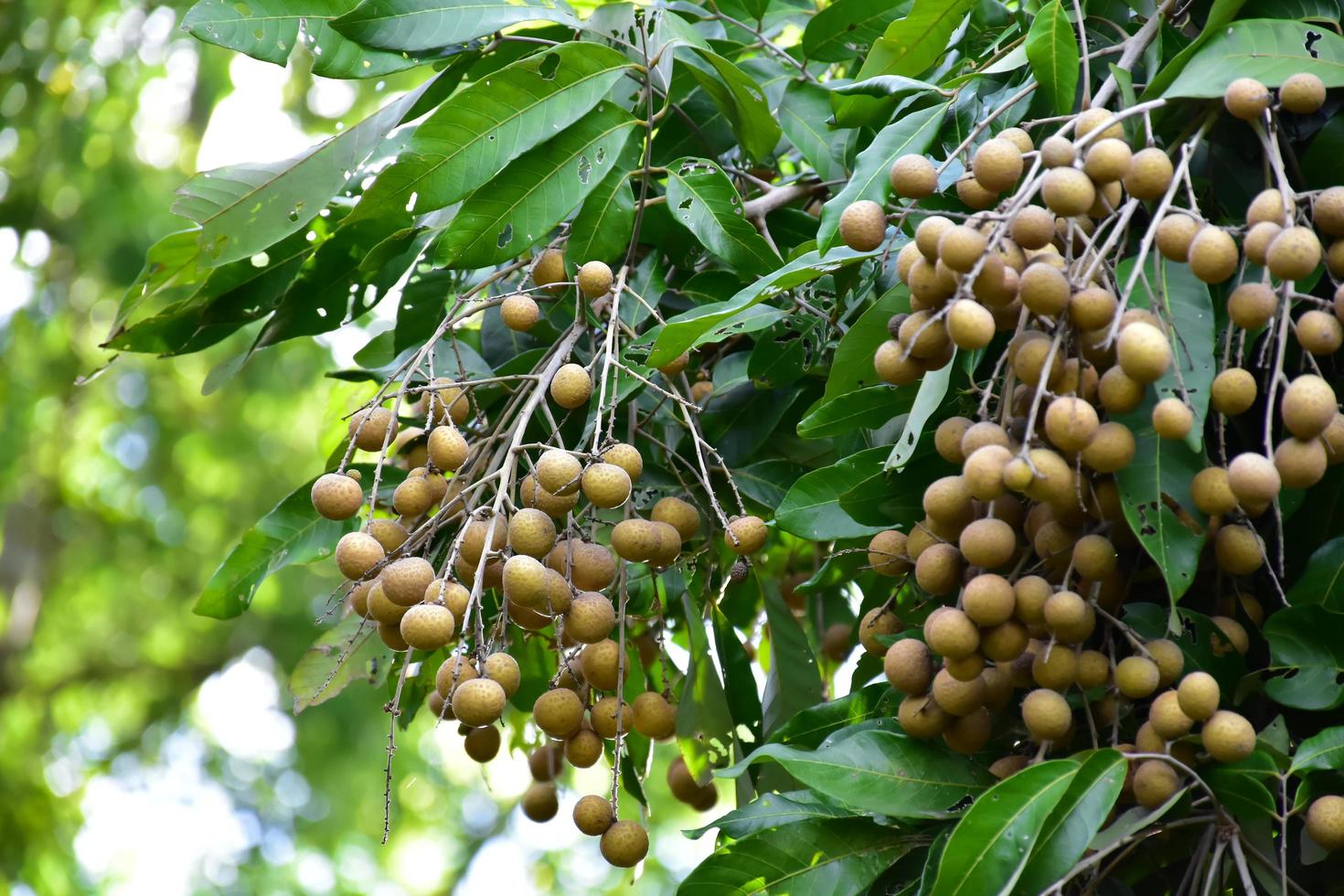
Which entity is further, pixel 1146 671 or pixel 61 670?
pixel 61 670

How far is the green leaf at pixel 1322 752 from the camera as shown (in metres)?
0.72

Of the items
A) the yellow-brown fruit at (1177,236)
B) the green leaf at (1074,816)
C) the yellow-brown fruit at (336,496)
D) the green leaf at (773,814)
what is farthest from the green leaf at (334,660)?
the yellow-brown fruit at (1177,236)

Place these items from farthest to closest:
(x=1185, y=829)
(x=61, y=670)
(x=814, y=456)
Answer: (x=61, y=670) → (x=814, y=456) → (x=1185, y=829)

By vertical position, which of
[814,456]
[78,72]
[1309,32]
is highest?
[1309,32]

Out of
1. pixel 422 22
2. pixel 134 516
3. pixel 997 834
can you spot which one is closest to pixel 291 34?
pixel 422 22

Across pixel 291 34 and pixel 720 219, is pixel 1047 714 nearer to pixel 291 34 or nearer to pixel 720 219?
pixel 720 219

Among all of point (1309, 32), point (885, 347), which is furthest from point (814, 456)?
point (1309, 32)

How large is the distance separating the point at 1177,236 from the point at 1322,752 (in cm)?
31

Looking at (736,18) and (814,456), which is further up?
(736,18)

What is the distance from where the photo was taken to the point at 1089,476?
28.8 inches

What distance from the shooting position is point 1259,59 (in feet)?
2.53

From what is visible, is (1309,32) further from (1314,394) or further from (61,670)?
(61,670)

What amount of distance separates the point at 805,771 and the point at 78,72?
5030 mm

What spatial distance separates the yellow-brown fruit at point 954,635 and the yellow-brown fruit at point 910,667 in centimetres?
7
